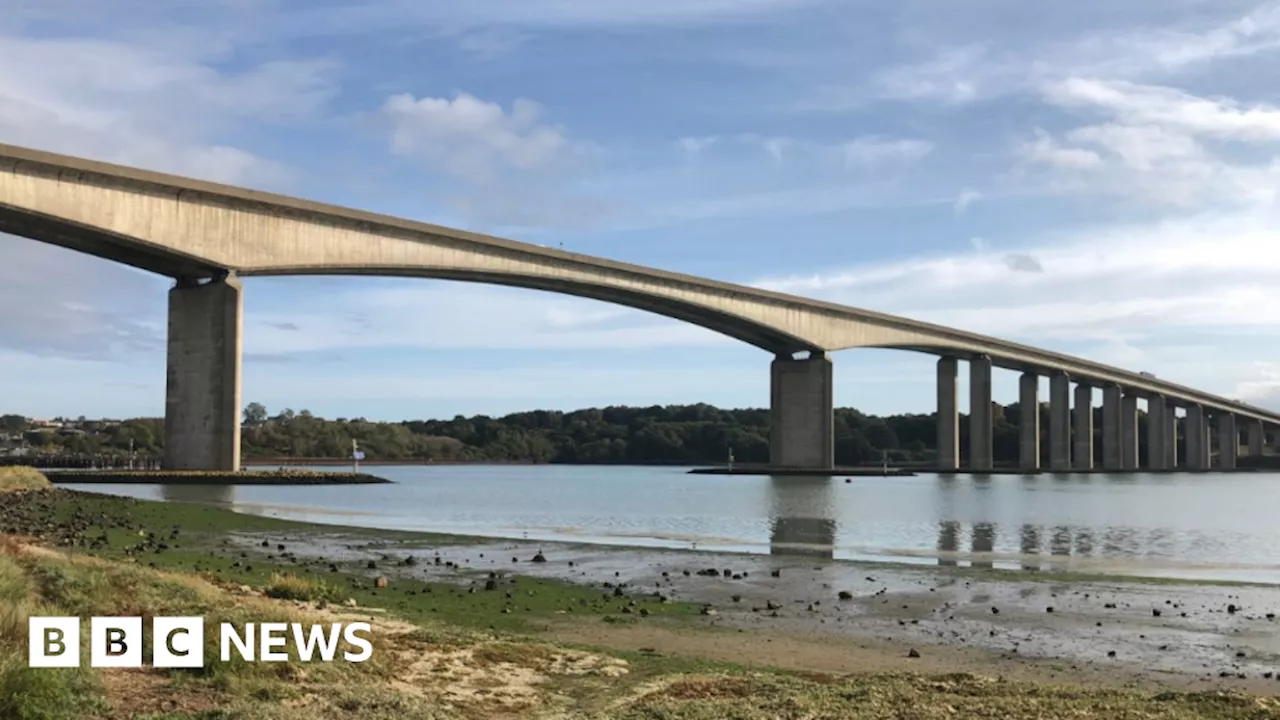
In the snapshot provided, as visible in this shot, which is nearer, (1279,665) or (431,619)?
(1279,665)

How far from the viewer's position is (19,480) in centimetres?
4866

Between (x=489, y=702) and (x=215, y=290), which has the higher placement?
(x=215, y=290)

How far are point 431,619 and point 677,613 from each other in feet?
12.4

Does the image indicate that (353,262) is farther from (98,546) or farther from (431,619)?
(431,619)

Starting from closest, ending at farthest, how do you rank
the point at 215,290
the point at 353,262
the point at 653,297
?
the point at 215,290 < the point at 353,262 < the point at 653,297

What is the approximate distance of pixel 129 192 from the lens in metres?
55.5

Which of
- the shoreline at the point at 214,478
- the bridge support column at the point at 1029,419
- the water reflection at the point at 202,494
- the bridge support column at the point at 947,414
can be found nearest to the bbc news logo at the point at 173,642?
the water reflection at the point at 202,494

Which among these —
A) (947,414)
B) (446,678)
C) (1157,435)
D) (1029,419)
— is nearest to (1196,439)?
(1157,435)

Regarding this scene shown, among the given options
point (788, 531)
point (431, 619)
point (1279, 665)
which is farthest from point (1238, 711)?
point (788, 531)

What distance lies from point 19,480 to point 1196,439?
16605cm

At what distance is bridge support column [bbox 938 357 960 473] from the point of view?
12181 centimetres

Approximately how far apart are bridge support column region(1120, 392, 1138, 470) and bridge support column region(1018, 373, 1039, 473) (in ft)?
68.1

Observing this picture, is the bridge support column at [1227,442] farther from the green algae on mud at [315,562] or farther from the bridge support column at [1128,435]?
the green algae on mud at [315,562]

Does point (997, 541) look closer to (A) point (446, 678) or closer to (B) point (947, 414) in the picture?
(A) point (446, 678)
